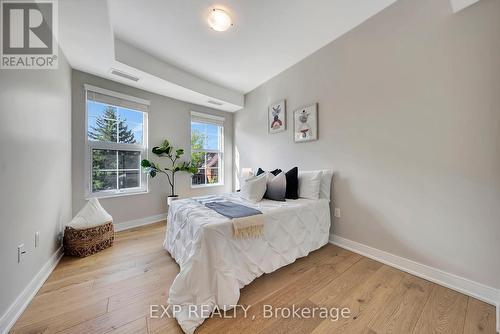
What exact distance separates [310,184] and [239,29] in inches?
84.0

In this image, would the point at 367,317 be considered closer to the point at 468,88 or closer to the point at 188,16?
the point at 468,88

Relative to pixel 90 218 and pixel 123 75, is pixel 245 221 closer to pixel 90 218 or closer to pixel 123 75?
pixel 90 218

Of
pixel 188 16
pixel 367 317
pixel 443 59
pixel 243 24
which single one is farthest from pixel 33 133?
pixel 443 59

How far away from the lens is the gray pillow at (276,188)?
2.26m

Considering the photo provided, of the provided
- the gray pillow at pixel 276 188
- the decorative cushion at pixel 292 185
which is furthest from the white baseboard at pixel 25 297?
the decorative cushion at pixel 292 185

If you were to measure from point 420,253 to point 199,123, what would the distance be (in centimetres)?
399

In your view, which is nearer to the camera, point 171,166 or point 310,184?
point 310,184

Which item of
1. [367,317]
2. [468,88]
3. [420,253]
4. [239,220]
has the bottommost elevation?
[367,317]

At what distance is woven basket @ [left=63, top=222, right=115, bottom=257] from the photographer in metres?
2.03

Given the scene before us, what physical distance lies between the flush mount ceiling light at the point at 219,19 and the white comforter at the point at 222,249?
203cm

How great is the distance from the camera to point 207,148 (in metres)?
4.12

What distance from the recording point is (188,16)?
1.99m

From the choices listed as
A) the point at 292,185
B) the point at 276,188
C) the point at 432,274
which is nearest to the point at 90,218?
the point at 276,188
